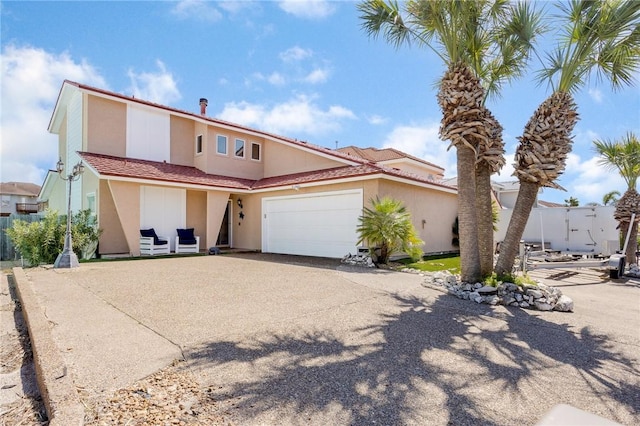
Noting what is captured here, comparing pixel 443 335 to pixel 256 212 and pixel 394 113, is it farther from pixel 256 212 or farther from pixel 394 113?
pixel 256 212

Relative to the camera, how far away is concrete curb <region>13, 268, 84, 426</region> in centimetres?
271

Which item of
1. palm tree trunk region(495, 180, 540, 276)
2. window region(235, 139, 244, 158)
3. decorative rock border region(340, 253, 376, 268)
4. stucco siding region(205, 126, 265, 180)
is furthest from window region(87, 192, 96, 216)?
palm tree trunk region(495, 180, 540, 276)

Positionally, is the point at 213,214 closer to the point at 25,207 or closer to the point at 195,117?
the point at 195,117

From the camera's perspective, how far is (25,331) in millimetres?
5332

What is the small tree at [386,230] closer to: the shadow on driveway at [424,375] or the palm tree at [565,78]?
the palm tree at [565,78]

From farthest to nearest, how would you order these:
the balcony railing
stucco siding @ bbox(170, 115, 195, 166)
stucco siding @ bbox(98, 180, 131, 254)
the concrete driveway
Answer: the balcony railing → stucco siding @ bbox(170, 115, 195, 166) → stucco siding @ bbox(98, 180, 131, 254) → the concrete driveway

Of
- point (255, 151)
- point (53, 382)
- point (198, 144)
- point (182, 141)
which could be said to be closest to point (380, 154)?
point (255, 151)

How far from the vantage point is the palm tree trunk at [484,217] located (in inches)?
320

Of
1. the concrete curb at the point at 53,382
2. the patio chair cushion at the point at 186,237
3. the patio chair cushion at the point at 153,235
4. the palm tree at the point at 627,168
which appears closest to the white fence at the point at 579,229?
the palm tree at the point at 627,168

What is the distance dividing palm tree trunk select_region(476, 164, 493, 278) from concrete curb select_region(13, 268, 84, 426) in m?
7.95

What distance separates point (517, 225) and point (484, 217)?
32.1 inches

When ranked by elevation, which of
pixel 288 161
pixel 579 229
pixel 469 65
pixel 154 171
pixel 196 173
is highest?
pixel 469 65

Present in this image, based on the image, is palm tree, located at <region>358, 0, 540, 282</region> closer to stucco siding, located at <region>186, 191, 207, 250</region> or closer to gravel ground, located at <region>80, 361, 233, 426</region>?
gravel ground, located at <region>80, 361, 233, 426</region>

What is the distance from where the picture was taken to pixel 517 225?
7637 millimetres
